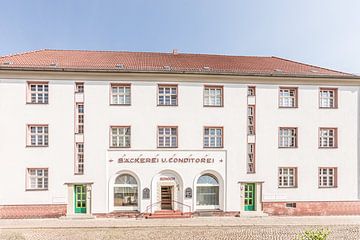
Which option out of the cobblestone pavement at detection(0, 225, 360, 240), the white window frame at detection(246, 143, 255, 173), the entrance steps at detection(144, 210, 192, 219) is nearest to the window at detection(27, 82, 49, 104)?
the cobblestone pavement at detection(0, 225, 360, 240)

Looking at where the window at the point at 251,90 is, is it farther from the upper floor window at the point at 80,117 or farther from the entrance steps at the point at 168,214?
the upper floor window at the point at 80,117

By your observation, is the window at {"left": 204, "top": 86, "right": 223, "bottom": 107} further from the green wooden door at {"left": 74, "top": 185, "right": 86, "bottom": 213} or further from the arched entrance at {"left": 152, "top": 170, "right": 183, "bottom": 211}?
the green wooden door at {"left": 74, "top": 185, "right": 86, "bottom": 213}

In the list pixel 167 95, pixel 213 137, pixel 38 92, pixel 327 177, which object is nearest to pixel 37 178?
pixel 38 92

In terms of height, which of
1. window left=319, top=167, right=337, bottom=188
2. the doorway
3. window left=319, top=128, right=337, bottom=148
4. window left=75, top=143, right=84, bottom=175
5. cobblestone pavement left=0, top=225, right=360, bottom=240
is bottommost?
Answer: cobblestone pavement left=0, top=225, right=360, bottom=240

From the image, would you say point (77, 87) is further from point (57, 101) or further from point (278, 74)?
point (278, 74)

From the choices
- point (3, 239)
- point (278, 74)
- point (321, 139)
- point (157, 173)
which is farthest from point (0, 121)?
point (321, 139)

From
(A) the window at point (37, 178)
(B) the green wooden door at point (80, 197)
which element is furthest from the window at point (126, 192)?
(A) the window at point (37, 178)

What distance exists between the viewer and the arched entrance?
59.0ft

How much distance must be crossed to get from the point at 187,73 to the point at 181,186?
7.43m

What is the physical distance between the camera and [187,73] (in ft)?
→ 59.4

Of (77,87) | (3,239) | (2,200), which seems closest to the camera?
(3,239)

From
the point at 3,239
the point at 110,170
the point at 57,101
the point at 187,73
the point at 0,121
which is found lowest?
the point at 3,239

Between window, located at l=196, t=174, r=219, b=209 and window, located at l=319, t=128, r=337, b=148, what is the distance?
7777 millimetres

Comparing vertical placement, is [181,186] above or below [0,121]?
below
